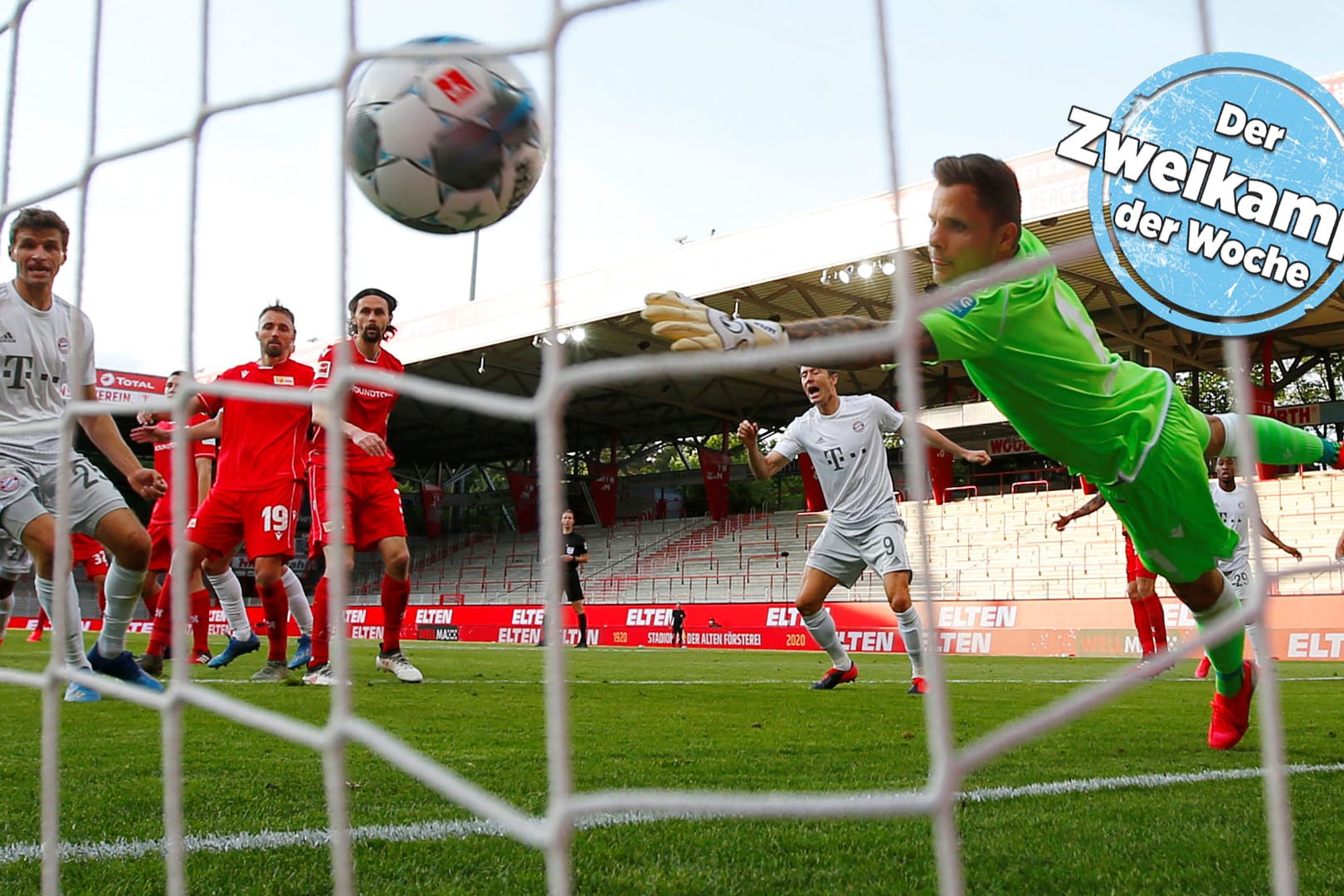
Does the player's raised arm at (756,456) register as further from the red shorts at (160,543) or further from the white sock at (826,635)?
the red shorts at (160,543)

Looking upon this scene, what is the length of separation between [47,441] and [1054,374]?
3384mm

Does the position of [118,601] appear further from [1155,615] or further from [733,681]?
[1155,615]

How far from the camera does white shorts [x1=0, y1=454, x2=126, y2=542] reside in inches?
149

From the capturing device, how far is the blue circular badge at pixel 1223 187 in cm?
189

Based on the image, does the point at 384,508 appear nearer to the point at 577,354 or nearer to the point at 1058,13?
the point at 1058,13

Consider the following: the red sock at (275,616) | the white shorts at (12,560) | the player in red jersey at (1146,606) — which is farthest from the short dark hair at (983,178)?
the player in red jersey at (1146,606)

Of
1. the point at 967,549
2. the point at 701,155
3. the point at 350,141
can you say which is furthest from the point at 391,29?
the point at 967,549

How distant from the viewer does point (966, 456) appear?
4699mm

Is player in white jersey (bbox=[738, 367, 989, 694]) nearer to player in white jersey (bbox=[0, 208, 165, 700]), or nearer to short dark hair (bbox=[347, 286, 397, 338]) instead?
short dark hair (bbox=[347, 286, 397, 338])

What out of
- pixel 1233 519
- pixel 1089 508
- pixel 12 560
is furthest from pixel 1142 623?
pixel 12 560

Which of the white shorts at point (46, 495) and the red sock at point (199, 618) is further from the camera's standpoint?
the red sock at point (199, 618)

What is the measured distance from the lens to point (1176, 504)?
290 centimetres

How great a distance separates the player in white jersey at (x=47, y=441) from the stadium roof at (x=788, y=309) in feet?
17.7

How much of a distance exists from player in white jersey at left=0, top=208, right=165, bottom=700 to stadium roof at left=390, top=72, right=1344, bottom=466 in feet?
17.7
